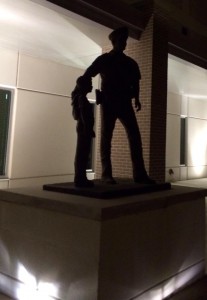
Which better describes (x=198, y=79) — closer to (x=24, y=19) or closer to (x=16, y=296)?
(x=24, y=19)

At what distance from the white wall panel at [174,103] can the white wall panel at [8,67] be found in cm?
656

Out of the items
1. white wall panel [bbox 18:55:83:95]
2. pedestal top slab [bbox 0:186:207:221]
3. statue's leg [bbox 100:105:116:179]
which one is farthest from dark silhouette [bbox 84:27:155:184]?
white wall panel [bbox 18:55:83:95]

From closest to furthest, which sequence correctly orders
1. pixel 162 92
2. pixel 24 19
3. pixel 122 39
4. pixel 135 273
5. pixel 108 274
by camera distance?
pixel 108 274
pixel 135 273
pixel 122 39
pixel 24 19
pixel 162 92

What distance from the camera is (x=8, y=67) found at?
7379 millimetres

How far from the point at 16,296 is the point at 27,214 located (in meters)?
0.76

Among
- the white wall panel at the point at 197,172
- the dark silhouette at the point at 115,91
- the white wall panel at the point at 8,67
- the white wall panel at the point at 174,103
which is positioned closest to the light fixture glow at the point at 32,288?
the dark silhouette at the point at 115,91

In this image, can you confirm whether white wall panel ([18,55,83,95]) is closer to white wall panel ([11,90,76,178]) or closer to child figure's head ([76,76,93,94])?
white wall panel ([11,90,76,178])

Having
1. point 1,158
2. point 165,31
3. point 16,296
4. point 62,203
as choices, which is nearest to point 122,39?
point 62,203

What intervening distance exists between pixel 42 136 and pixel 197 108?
819 cm

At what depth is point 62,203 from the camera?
2455mm

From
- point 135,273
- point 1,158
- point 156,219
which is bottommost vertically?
point 135,273

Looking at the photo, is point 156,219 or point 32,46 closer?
point 156,219

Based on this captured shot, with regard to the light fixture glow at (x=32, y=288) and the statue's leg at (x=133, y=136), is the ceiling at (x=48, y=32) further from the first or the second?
the light fixture glow at (x=32, y=288)

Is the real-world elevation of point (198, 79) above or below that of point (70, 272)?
above
